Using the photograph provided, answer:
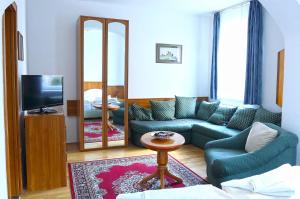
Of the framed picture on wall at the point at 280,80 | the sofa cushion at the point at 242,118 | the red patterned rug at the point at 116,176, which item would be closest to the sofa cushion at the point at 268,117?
the sofa cushion at the point at 242,118

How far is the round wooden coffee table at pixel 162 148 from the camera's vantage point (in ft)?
9.39

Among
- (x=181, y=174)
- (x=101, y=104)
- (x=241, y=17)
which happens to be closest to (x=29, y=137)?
(x=101, y=104)

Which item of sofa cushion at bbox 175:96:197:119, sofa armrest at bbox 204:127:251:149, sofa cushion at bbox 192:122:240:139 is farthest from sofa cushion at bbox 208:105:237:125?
sofa armrest at bbox 204:127:251:149

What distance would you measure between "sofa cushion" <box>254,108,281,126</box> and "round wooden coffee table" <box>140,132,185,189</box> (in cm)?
152

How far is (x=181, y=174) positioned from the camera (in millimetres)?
3439

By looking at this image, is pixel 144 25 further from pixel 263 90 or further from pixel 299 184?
pixel 299 184

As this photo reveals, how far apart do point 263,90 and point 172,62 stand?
1.90m

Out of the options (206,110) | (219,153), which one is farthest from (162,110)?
(219,153)

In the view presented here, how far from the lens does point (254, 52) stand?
4.41m

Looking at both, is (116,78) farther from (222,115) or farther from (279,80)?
(279,80)

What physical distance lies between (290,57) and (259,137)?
1.03 m

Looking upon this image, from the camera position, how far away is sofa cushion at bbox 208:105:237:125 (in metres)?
4.58

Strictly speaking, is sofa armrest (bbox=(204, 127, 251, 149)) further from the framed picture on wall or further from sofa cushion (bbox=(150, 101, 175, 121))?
sofa cushion (bbox=(150, 101, 175, 121))

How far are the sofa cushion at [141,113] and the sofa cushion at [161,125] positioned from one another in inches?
5.2
